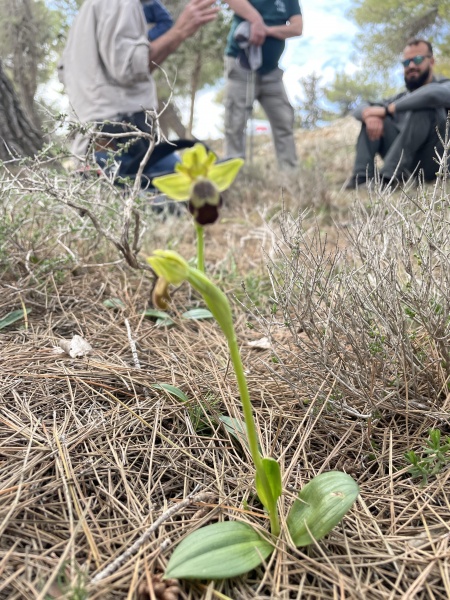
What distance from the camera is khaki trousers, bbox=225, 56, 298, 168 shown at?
5.25 meters

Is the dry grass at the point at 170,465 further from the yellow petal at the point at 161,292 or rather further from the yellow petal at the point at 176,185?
the yellow petal at the point at 176,185

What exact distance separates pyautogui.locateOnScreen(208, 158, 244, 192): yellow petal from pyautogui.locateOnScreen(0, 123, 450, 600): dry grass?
678 millimetres

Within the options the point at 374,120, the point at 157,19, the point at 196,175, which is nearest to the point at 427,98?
the point at 374,120

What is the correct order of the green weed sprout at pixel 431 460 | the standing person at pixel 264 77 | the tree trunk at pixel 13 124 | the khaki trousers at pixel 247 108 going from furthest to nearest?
1. the khaki trousers at pixel 247 108
2. the standing person at pixel 264 77
3. the tree trunk at pixel 13 124
4. the green weed sprout at pixel 431 460

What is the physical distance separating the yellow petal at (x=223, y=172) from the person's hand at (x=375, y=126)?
455cm

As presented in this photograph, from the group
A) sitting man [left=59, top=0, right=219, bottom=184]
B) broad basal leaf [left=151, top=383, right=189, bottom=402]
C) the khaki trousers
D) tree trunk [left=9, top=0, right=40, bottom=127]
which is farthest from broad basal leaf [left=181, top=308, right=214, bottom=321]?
tree trunk [left=9, top=0, right=40, bottom=127]

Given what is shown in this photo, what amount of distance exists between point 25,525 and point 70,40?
3781 mm

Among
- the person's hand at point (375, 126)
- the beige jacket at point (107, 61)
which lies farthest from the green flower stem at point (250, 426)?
the person's hand at point (375, 126)

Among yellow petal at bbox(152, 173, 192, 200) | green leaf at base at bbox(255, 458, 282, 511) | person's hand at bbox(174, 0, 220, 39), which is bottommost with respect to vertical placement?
green leaf at base at bbox(255, 458, 282, 511)

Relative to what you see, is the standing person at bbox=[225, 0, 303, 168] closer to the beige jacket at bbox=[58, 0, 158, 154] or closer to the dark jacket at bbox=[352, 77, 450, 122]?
the dark jacket at bbox=[352, 77, 450, 122]

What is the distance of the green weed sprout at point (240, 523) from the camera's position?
0.90 m

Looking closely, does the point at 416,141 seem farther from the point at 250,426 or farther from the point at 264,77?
the point at 250,426

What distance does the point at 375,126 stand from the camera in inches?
195

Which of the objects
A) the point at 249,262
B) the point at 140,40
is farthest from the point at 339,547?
the point at 140,40
